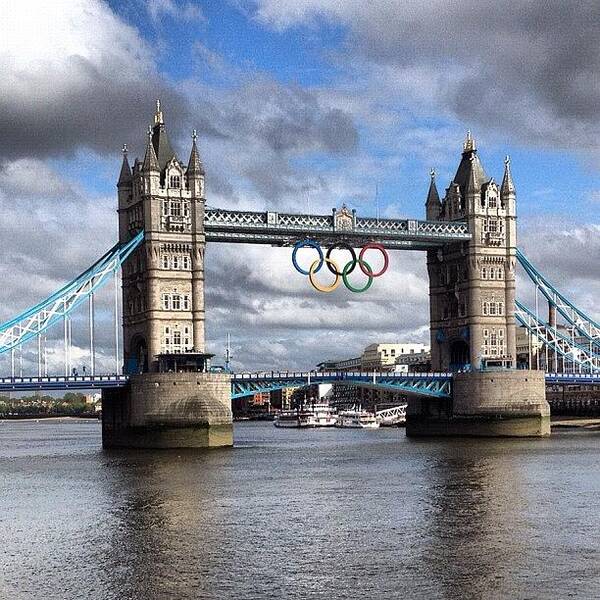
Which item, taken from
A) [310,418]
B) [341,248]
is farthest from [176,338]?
[310,418]

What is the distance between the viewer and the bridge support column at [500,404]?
112 meters

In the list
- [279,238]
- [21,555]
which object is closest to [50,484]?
[21,555]

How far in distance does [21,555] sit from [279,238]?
Answer: 6935cm

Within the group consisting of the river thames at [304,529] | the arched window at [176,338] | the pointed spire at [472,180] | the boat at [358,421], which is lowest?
the river thames at [304,529]

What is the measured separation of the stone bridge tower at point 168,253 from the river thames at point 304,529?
970 inches

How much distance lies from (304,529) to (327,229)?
2573 inches

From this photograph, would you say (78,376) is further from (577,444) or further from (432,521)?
(432,521)

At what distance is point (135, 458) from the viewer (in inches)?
3398

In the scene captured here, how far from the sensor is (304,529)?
47.2 meters

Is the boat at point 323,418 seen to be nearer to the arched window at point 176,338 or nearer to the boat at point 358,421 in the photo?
the boat at point 358,421

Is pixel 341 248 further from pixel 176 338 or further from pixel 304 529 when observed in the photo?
pixel 304 529

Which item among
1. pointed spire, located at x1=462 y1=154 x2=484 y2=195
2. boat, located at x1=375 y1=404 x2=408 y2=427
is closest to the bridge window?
pointed spire, located at x1=462 y1=154 x2=484 y2=195

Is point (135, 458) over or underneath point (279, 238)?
underneath

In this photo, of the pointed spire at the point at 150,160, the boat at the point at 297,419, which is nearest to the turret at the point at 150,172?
the pointed spire at the point at 150,160
